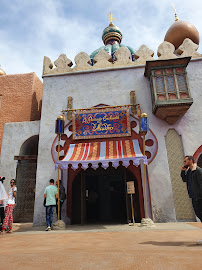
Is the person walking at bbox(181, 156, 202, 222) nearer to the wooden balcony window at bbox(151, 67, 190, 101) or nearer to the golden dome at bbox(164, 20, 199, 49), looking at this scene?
the wooden balcony window at bbox(151, 67, 190, 101)

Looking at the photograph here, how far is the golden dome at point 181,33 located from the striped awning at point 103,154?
19.8ft

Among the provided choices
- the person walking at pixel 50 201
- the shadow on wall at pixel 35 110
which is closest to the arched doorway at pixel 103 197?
the person walking at pixel 50 201

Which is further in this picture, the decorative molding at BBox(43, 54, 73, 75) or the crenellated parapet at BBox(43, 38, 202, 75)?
the decorative molding at BBox(43, 54, 73, 75)

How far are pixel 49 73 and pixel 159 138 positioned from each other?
534 cm

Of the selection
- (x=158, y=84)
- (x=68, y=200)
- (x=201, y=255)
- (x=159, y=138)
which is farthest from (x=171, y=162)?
(x=201, y=255)

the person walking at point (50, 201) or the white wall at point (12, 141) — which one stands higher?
the white wall at point (12, 141)

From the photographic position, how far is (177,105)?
7352 mm

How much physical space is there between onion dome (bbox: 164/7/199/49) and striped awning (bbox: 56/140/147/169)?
6028 mm

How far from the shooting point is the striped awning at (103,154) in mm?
6109

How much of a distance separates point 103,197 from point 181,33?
8823 millimetres

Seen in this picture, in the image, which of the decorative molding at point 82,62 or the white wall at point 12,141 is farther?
the decorative molding at point 82,62

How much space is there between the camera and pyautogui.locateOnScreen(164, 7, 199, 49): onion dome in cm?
995

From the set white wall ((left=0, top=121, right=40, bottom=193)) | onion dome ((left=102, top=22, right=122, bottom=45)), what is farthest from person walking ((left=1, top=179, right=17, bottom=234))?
onion dome ((left=102, top=22, right=122, bottom=45))

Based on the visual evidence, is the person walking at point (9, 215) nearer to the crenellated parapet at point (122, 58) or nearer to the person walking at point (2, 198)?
the person walking at point (2, 198)
